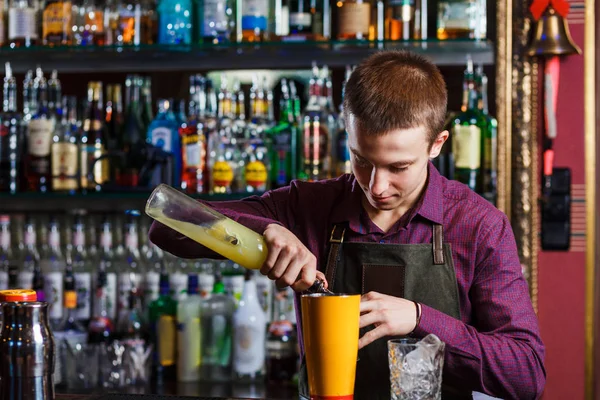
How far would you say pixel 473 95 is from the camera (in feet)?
9.06

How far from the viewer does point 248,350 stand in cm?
272

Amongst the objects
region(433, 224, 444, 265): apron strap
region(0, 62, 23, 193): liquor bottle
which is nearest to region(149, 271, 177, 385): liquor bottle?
region(0, 62, 23, 193): liquor bottle

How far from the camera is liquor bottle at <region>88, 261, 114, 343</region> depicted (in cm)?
281

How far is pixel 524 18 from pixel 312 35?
0.64 metres

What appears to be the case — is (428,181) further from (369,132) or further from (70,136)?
(70,136)

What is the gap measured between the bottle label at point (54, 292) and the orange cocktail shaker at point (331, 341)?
1841mm

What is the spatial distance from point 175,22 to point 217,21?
0.14 metres

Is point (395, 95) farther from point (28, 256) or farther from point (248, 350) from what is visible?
point (28, 256)

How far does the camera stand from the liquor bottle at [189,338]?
8.99ft

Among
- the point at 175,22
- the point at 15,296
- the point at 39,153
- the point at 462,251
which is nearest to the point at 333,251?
the point at 462,251

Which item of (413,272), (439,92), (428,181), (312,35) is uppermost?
(312,35)

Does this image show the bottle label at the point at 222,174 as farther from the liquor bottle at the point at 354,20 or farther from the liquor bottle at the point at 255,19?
the liquor bottle at the point at 354,20

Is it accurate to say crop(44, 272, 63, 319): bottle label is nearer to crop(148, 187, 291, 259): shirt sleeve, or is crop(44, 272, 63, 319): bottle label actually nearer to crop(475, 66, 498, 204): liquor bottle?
crop(148, 187, 291, 259): shirt sleeve

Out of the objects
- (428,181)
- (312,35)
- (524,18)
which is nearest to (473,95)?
(524,18)
